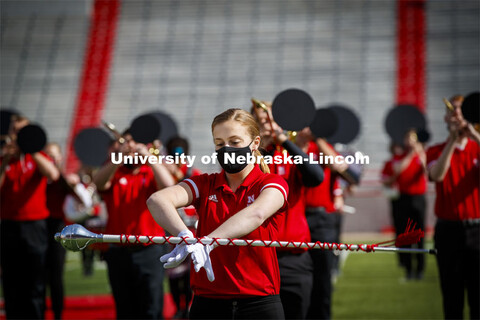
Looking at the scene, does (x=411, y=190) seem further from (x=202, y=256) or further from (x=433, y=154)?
(x=202, y=256)

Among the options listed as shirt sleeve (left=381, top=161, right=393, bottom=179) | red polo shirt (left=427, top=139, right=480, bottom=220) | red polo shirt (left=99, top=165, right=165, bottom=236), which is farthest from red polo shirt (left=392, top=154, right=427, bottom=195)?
red polo shirt (left=99, top=165, right=165, bottom=236)

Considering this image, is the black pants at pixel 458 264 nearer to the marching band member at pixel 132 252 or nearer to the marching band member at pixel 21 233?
the marching band member at pixel 132 252

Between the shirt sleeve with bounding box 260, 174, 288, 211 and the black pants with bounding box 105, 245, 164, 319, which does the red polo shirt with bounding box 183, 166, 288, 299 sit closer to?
the shirt sleeve with bounding box 260, 174, 288, 211

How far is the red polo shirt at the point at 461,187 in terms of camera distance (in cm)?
457

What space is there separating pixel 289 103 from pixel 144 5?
794 inches

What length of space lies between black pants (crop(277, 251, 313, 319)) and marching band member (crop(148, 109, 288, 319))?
1028mm

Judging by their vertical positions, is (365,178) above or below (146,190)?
above

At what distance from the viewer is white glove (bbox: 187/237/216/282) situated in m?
2.47

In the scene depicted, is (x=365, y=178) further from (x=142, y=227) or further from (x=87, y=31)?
(x=142, y=227)

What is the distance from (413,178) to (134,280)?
5.38m

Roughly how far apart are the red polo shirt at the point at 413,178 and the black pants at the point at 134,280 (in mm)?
5197

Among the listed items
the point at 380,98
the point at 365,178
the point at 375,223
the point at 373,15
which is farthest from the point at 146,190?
the point at 373,15

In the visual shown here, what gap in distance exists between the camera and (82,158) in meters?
5.34

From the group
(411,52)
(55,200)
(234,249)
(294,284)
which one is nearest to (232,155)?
(234,249)
